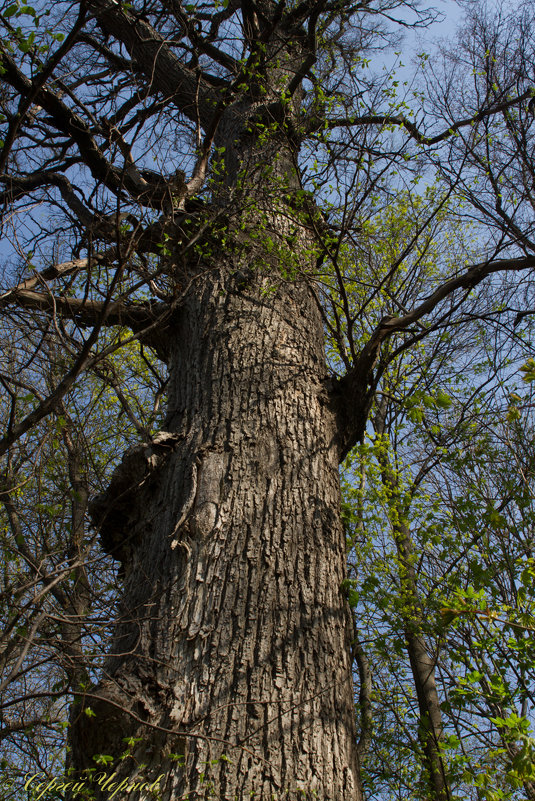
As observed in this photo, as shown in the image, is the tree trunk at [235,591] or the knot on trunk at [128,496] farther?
the knot on trunk at [128,496]

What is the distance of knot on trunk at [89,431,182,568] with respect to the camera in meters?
2.60

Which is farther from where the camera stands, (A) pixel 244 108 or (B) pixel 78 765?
(A) pixel 244 108

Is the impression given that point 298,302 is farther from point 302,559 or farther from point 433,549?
point 433,549

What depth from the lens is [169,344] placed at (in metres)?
3.56

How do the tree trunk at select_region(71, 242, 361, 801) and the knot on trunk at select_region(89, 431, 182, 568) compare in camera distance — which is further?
the knot on trunk at select_region(89, 431, 182, 568)

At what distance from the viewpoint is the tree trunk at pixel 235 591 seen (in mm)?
1720

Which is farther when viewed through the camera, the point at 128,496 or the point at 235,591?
the point at 128,496

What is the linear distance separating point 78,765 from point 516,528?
301 cm

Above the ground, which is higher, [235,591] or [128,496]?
[128,496]

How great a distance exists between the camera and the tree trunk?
1720mm

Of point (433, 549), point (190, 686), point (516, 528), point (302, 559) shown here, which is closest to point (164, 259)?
point (302, 559)

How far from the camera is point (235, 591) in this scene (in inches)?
79.5

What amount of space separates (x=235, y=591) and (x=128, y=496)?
0.96 m

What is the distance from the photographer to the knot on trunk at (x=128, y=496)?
2.60 metres
